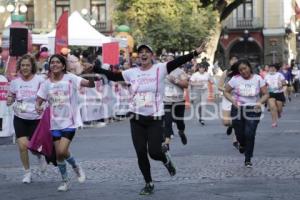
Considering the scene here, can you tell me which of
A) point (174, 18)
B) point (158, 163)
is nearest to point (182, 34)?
point (174, 18)

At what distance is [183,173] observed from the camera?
1045 centimetres

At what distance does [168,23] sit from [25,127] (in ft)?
105

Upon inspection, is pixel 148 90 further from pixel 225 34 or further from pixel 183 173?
pixel 225 34

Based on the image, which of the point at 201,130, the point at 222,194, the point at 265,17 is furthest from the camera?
the point at 265,17

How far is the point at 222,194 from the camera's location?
846 cm

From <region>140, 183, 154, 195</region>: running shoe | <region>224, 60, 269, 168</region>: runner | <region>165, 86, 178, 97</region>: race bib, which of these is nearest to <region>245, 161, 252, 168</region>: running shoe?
<region>224, 60, 269, 168</region>: runner

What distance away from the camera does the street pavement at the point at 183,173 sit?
8633 millimetres

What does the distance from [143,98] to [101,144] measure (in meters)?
6.90

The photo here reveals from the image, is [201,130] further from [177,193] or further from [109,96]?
[177,193]

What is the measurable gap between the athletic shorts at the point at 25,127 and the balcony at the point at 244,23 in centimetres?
5545

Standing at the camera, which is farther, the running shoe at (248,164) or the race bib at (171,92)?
the race bib at (171,92)

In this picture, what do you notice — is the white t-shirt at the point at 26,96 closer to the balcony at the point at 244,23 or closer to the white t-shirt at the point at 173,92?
the white t-shirt at the point at 173,92

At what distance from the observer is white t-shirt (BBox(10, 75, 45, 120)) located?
10.1 metres

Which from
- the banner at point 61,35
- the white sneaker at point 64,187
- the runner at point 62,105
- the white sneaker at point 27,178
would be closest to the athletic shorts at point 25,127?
the white sneaker at point 27,178
